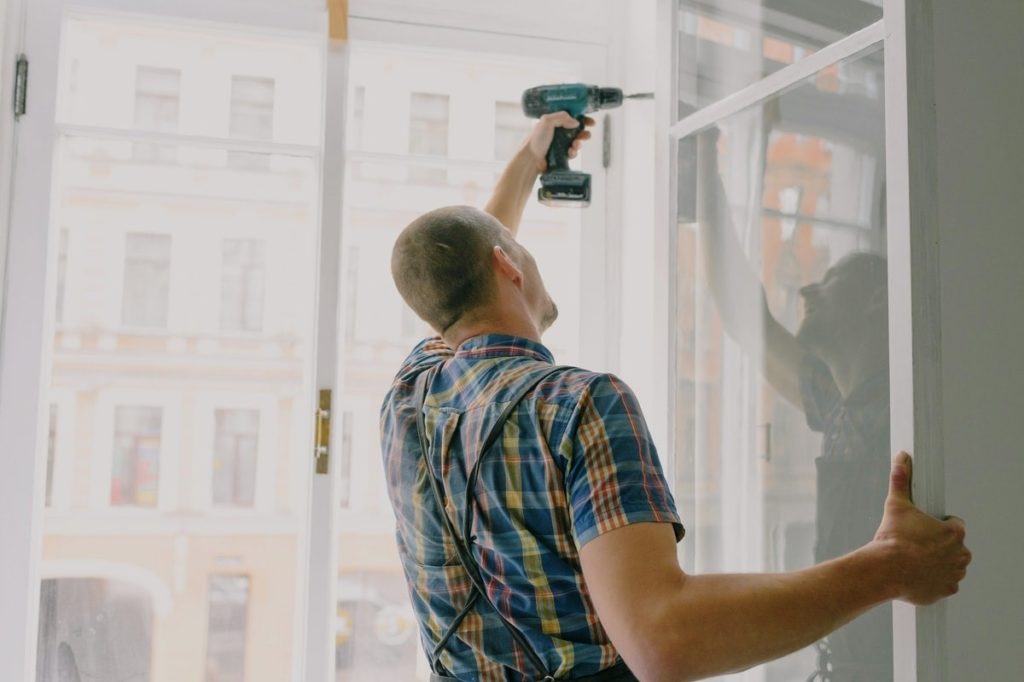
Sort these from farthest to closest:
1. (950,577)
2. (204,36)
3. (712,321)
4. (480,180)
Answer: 1. (480,180)
2. (204,36)
3. (712,321)
4. (950,577)

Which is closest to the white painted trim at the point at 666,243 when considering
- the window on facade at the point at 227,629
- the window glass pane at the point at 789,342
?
the window glass pane at the point at 789,342

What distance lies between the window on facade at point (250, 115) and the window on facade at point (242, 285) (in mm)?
196

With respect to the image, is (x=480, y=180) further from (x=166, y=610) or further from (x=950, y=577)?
(x=950, y=577)

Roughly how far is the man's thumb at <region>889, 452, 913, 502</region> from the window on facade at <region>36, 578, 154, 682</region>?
1.56 meters

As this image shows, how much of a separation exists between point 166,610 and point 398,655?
1.70 feet

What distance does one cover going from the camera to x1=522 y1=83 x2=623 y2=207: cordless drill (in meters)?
1.87

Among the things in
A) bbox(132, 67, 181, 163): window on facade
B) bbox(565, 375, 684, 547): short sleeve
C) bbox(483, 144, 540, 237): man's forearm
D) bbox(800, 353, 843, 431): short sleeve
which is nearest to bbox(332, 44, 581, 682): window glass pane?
bbox(483, 144, 540, 237): man's forearm

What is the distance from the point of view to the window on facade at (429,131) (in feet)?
7.04

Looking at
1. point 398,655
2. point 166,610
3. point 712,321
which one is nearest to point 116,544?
point 166,610

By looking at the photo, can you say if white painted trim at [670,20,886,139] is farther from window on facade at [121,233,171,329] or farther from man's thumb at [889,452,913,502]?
window on facade at [121,233,171,329]

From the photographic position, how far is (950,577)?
1023 millimetres

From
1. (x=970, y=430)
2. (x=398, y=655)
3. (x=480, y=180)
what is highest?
(x=480, y=180)

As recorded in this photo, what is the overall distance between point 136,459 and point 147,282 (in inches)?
15.8

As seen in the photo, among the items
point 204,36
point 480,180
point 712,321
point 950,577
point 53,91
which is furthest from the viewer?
point 480,180
